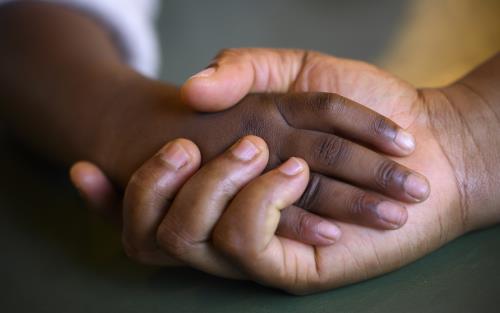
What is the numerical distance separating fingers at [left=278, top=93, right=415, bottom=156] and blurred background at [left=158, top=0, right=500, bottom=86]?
40 cm

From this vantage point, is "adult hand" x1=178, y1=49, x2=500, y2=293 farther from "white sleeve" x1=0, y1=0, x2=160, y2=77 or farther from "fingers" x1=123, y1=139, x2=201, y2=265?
"white sleeve" x1=0, y1=0, x2=160, y2=77

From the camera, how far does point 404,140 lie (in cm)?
48

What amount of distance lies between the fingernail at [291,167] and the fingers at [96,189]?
21 cm

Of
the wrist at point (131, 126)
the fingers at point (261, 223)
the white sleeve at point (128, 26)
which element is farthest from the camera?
the white sleeve at point (128, 26)

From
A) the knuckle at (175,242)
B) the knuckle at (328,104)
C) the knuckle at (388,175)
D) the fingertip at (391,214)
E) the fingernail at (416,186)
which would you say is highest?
the knuckle at (328,104)

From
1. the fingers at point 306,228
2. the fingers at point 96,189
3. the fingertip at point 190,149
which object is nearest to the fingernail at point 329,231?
the fingers at point 306,228

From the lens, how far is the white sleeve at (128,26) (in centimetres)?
84

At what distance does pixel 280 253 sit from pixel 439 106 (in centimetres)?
21

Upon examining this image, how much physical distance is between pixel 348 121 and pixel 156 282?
217 millimetres

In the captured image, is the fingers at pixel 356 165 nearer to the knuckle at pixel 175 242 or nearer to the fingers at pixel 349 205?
the fingers at pixel 349 205

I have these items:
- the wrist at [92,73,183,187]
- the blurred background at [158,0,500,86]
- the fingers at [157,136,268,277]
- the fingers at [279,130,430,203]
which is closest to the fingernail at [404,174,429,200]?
the fingers at [279,130,430,203]

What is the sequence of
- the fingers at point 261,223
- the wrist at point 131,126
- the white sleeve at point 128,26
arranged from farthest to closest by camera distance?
the white sleeve at point 128,26 < the wrist at point 131,126 < the fingers at point 261,223

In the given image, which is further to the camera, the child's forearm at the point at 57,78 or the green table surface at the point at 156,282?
the child's forearm at the point at 57,78

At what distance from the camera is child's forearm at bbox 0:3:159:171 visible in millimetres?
648
